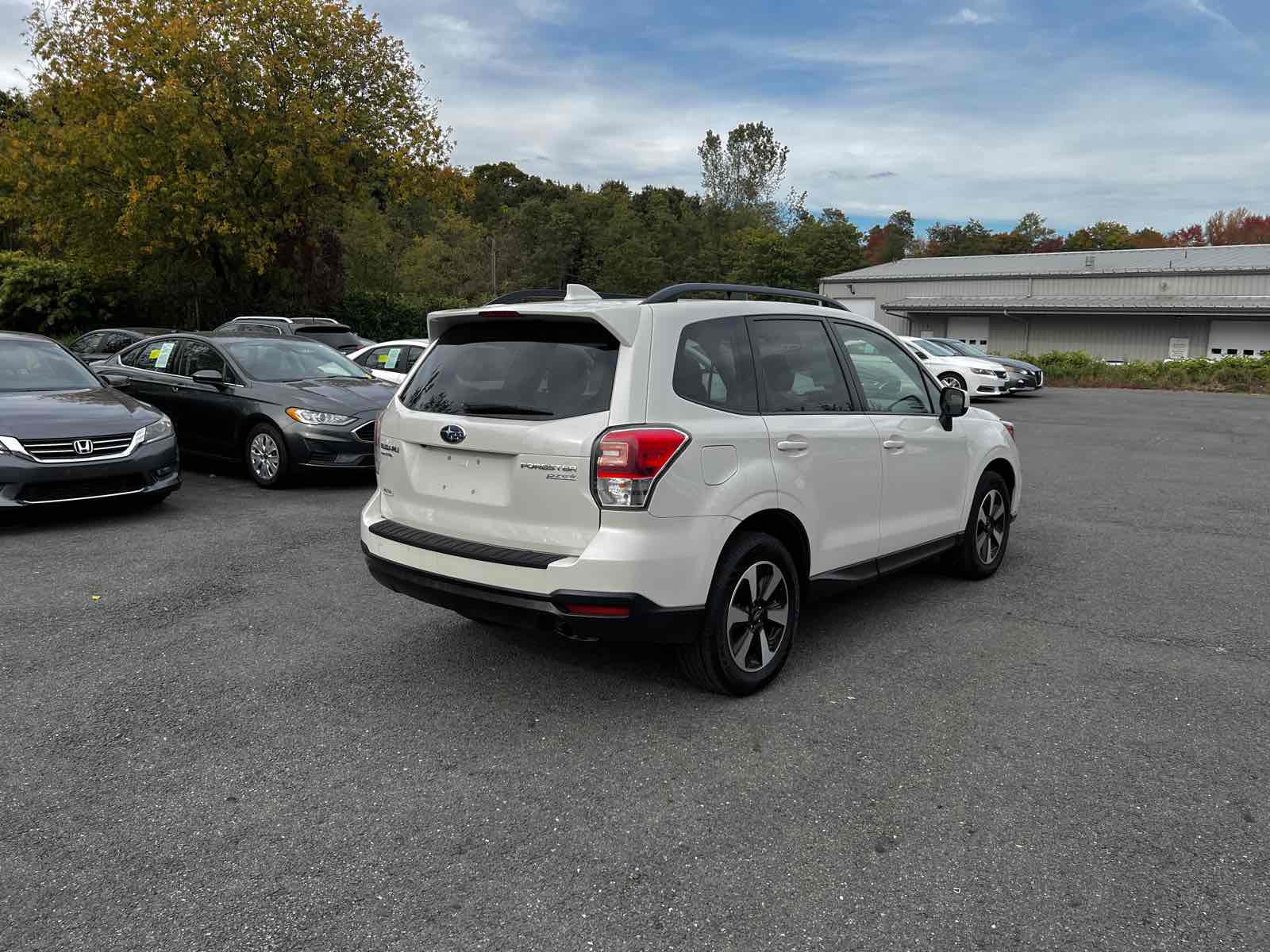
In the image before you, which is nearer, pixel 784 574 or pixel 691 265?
pixel 784 574

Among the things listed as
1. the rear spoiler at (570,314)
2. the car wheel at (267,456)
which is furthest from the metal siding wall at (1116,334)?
the rear spoiler at (570,314)

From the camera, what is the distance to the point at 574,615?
3.78 m

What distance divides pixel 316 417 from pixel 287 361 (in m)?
1.39

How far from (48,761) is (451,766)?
149 cm

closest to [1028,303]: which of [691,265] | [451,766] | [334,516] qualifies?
[691,265]

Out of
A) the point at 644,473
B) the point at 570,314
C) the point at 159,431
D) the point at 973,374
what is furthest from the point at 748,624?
the point at 973,374

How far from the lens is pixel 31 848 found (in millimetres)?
3014

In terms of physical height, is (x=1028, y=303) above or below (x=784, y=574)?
above

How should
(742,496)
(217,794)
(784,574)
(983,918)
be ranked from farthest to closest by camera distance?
(784,574) < (742,496) < (217,794) < (983,918)

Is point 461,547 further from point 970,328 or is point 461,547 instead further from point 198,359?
point 970,328

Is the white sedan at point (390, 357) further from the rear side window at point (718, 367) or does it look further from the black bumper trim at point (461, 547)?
the rear side window at point (718, 367)

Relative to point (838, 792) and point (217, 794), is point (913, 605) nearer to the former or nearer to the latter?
point (838, 792)

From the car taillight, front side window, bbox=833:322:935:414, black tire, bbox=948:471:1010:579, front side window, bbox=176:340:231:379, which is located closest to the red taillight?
the car taillight

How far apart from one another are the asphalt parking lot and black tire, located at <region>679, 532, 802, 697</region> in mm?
165
